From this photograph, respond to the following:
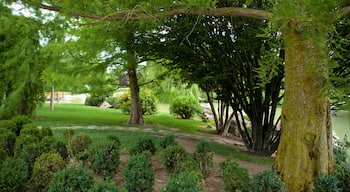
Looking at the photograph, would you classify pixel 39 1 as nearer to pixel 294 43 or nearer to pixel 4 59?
pixel 294 43

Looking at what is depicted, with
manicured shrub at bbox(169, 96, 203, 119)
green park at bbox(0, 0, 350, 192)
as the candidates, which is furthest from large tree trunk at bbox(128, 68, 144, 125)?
manicured shrub at bbox(169, 96, 203, 119)

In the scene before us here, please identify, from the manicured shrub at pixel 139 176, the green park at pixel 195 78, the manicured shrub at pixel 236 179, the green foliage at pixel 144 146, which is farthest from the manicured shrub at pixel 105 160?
the manicured shrub at pixel 236 179

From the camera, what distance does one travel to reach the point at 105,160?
11.9 feet

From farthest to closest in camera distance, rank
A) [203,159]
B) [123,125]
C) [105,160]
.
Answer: [123,125], [203,159], [105,160]

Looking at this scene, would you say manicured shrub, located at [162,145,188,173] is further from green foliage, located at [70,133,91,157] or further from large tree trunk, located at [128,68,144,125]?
large tree trunk, located at [128,68,144,125]

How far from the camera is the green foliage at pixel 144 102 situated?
1645 centimetres

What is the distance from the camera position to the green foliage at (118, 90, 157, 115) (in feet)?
54.0

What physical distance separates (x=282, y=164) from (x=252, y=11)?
1.83m

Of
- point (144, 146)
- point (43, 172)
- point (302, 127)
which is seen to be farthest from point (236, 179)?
point (43, 172)

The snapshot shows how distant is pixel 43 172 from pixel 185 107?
12805mm

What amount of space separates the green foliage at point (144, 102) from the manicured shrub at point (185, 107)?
1.72 m

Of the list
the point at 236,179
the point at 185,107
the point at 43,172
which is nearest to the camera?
the point at 43,172

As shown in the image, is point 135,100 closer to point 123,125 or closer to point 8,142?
point 123,125

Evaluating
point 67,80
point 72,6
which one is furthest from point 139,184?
point 67,80
